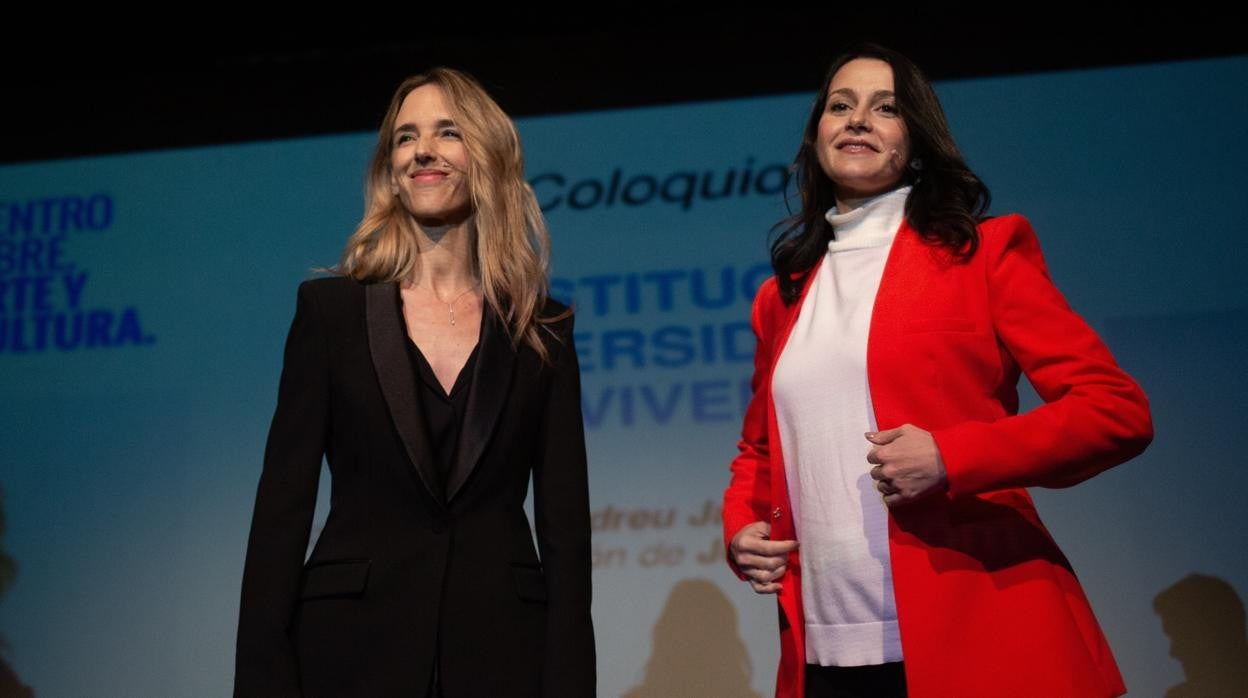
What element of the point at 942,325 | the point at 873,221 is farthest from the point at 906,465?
the point at 873,221

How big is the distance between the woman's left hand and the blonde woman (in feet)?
1.55

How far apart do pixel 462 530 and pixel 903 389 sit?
653mm

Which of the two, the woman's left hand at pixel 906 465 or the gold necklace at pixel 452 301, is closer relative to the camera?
the woman's left hand at pixel 906 465

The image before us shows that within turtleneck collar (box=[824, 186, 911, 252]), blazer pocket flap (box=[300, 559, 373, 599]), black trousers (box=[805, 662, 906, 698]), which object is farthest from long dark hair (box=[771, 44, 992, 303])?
blazer pocket flap (box=[300, 559, 373, 599])

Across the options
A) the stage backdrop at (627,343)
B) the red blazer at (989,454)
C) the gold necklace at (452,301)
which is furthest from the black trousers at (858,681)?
the stage backdrop at (627,343)

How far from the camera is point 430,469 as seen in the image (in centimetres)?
181

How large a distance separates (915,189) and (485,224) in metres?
0.69

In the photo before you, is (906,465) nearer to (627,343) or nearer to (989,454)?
(989,454)

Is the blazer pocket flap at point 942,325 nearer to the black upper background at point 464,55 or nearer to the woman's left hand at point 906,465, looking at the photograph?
the woman's left hand at point 906,465

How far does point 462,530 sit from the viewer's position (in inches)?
71.5

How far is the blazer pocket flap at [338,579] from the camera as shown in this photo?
1.76 m

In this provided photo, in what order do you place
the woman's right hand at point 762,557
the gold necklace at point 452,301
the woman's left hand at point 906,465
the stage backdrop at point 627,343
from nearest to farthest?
the woman's left hand at point 906,465, the woman's right hand at point 762,557, the gold necklace at point 452,301, the stage backdrop at point 627,343

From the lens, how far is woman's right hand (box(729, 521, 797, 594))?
6.19 ft

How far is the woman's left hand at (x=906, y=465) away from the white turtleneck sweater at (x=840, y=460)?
0.13 metres
